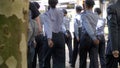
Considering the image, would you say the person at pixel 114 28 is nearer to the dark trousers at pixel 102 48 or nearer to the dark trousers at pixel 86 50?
the dark trousers at pixel 86 50

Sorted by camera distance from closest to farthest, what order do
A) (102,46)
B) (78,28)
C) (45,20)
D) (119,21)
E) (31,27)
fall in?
(119,21) < (31,27) < (45,20) < (102,46) < (78,28)

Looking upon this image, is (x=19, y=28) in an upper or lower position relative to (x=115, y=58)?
upper

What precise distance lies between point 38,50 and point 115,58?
524 centimetres

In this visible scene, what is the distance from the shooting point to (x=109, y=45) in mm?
6844

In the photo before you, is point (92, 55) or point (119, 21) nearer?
point (119, 21)

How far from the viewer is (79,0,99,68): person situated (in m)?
9.55

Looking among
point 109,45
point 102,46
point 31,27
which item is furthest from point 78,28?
point 109,45

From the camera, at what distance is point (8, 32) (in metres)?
2.45

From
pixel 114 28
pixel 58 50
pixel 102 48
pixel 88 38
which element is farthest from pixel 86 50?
pixel 114 28

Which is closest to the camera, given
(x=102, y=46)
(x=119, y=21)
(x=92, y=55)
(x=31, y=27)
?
(x=119, y=21)

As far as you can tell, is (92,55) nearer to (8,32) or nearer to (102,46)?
(102,46)

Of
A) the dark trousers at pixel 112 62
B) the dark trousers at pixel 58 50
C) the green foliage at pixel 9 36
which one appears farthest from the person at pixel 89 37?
the green foliage at pixel 9 36

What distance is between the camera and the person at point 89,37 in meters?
9.55

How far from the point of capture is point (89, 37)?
9703 mm
